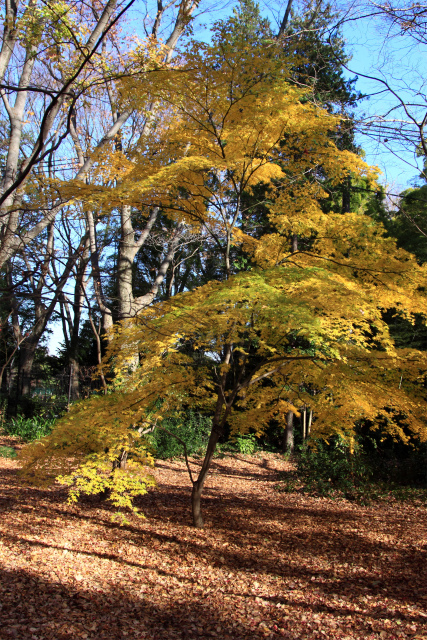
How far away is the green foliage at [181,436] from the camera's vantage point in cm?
1089

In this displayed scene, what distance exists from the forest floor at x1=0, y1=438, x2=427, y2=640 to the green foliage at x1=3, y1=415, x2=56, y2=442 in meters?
4.07

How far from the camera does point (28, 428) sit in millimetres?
11617

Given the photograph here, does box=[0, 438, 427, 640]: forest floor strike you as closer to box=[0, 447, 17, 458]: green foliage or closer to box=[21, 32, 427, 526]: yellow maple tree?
box=[21, 32, 427, 526]: yellow maple tree

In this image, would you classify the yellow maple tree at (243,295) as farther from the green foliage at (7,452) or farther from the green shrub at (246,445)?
the green shrub at (246,445)

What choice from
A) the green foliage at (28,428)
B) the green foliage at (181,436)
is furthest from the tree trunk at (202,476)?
the green foliage at (28,428)

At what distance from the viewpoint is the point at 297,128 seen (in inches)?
190

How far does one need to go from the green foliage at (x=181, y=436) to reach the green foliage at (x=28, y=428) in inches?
118

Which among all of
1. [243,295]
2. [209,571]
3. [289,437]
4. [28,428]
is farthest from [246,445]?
[243,295]

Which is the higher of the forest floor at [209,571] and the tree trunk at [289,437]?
the tree trunk at [289,437]

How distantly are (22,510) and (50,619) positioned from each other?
3094 mm

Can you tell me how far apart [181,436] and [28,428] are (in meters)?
4.34

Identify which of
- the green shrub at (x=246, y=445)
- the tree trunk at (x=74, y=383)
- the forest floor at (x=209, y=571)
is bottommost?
the forest floor at (x=209, y=571)

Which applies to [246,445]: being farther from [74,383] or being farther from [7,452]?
[7,452]

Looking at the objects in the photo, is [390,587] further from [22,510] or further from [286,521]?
[22,510]
